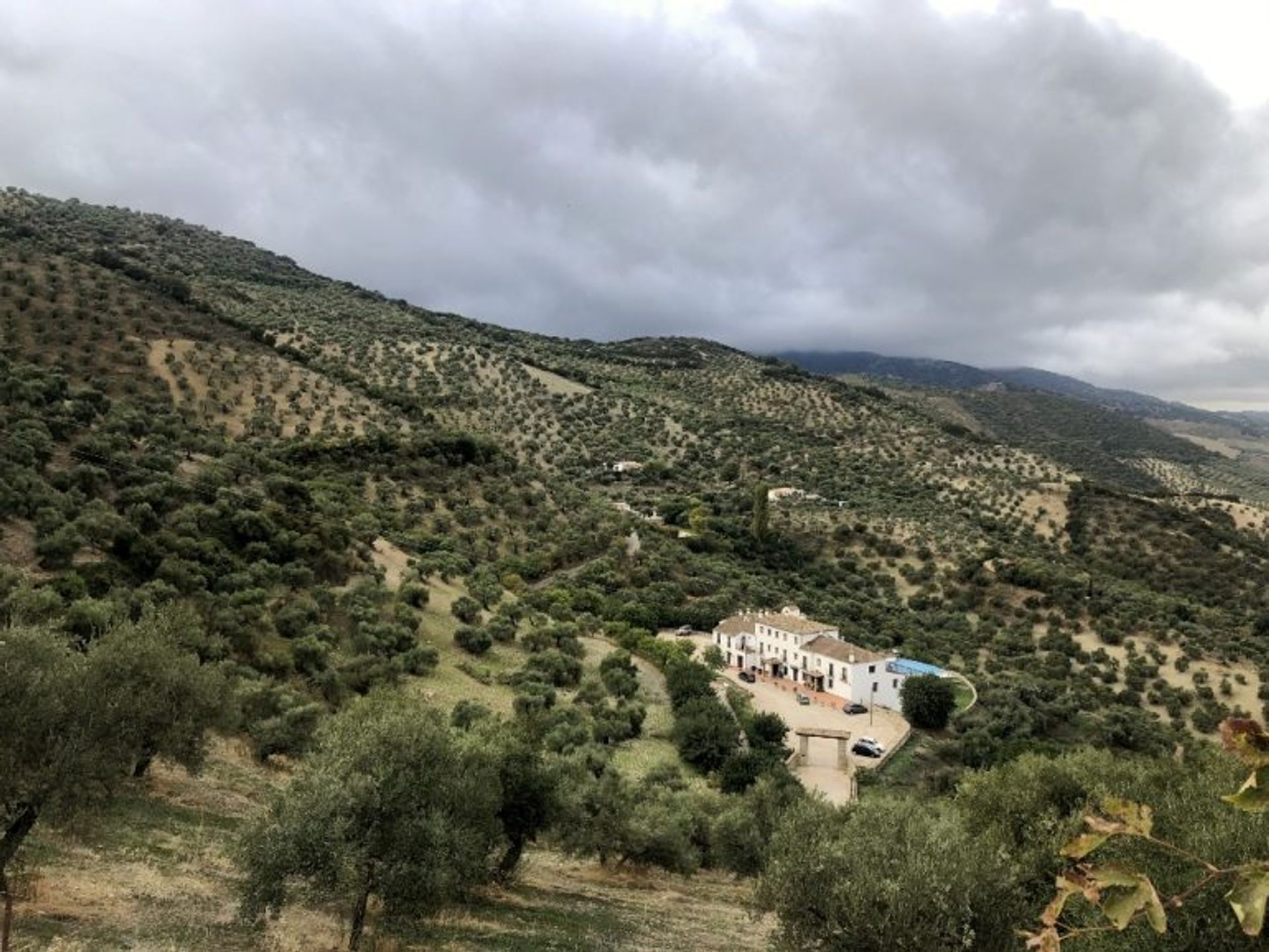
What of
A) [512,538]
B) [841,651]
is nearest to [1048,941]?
[841,651]

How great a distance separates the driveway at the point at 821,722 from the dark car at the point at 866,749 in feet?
1.59

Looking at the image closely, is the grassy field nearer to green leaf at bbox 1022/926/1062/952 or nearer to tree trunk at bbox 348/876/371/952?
tree trunk at bbox 348/876/371/952

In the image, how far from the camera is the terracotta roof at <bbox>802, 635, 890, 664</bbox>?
177 feet

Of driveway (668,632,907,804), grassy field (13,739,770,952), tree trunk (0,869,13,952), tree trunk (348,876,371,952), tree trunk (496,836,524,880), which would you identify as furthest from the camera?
driveway (668,632,907,804)

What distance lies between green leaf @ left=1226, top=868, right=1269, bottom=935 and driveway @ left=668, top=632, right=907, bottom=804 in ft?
124

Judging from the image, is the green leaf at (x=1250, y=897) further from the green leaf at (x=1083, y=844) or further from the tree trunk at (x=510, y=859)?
the tree trunk at (x=510, y=859)

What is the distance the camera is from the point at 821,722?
50.8 m

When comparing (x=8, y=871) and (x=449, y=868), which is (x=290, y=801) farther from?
(x=8, y=871)

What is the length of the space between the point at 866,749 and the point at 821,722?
4971 mm

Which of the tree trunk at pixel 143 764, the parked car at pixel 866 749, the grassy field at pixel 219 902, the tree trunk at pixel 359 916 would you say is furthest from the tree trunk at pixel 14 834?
the parked car at pixel 866 749

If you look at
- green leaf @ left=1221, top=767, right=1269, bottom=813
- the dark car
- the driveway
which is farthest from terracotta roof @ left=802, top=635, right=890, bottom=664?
green leaf @ left=1221, top=767, right=1269, bottom=813

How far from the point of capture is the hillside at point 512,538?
32750mm

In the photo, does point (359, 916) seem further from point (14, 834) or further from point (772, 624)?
point (772, 624)

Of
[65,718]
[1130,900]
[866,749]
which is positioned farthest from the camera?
[866,749]
